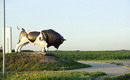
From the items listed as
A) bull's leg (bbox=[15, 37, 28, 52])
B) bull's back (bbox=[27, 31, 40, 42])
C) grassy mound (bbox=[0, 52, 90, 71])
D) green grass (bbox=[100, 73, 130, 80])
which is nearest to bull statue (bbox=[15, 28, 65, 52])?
bull's back (bbox=[27, 31, 40, 42])

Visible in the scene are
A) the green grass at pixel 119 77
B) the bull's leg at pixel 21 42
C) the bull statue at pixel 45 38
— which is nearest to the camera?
the green grass at pixel 119 77

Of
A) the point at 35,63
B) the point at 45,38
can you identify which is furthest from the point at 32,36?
the point at 35,63

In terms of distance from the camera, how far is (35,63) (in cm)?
2488

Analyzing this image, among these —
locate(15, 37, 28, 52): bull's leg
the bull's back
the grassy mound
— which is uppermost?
the bull's back

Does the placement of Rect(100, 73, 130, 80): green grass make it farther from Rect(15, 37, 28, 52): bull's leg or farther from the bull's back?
Rect(15, 37, 28, 52): bull's leg

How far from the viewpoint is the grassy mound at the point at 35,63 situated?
2392cm

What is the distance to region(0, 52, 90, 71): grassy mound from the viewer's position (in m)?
23.9

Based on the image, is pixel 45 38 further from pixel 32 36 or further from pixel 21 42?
pixel 21 42

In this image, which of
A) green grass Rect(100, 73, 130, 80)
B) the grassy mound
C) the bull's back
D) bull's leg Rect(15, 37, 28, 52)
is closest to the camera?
green grass Rect(100, 73, 130, 80)

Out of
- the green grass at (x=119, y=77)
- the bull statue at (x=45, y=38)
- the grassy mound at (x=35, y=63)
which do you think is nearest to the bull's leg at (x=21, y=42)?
the bull statue at (x=45, y=38)

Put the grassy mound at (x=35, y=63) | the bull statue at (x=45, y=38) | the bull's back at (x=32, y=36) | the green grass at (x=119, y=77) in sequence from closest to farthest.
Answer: the green grass at (x=119, y=77), the grassy mound at (x=35, y=63), the bull statue at (x=45, y=38), the bull's back at (x=32, y=36)

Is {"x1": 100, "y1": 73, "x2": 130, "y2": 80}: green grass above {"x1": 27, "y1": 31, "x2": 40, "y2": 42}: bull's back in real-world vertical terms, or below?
below

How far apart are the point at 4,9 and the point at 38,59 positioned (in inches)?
280

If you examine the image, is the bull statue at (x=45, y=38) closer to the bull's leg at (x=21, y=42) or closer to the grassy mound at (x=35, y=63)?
the bull's leg at (x=21, y=42)
